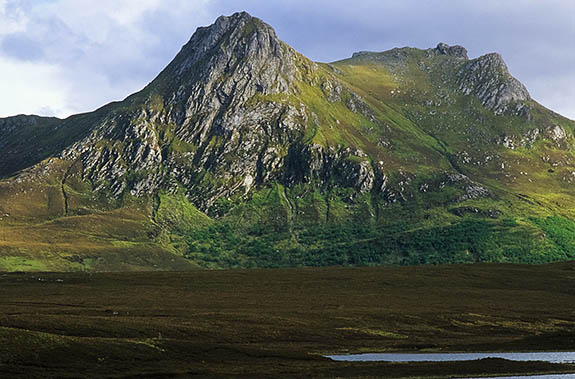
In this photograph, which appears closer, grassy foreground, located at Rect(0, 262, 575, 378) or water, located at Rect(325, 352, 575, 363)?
grassy foreground, located at Rect(0, 262, 575, 378)

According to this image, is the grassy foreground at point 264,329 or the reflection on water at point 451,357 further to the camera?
the reflection on water at point 451,357

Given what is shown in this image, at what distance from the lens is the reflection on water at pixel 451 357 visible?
94.6 m

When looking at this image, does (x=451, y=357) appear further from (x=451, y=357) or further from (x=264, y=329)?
(x=264, y=329)

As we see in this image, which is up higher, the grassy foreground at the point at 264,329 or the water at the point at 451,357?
the grassy foreground at the point at 264,329

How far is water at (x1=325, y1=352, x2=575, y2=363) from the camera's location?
94625mm

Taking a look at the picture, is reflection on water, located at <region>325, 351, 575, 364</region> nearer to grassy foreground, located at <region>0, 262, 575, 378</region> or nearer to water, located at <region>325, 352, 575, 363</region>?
water, located at <region>325, 352, 575, 363</region>

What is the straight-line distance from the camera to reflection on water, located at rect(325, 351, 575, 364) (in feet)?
310

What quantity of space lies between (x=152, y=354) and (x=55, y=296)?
103459mm

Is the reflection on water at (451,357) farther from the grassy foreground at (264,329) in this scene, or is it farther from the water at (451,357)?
the grassy foreground at (264,329)

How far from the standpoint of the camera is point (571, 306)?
552 feet

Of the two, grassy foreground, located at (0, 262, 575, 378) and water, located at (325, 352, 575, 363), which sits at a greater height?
grassy foreground, located at (0, 262, 575, 378)

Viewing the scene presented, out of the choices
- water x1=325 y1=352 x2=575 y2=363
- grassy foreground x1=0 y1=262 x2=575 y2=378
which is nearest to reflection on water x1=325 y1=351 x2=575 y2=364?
water x1=325 y1=352 x2=575 y2=363

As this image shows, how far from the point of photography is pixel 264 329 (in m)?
117

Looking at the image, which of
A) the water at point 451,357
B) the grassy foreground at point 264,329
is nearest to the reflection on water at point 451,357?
the water at point 451,357
